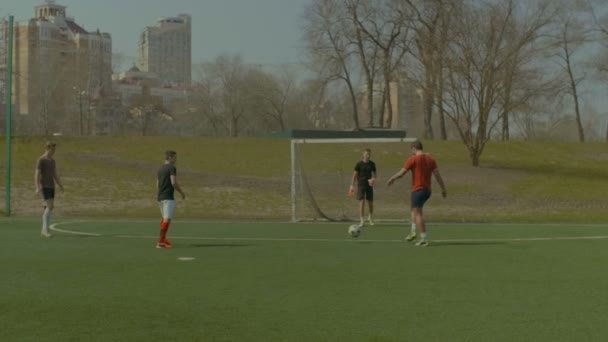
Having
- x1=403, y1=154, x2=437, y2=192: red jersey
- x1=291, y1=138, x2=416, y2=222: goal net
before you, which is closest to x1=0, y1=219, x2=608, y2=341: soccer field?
Result: x1=403, y1=154, x2=437, y2=192: red jersey

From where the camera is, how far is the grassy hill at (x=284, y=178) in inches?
1040

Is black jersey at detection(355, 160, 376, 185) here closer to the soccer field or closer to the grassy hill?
the soccer field

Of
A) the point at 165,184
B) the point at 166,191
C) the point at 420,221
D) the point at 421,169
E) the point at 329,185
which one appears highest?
the point at 421,169

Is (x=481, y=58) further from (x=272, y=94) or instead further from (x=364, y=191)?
(x=272, y=94)

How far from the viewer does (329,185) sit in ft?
83.8

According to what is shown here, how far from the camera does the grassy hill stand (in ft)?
86.7

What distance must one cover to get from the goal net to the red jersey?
8054mm

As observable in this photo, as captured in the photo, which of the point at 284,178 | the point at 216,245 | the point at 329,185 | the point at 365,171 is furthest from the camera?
the point at 284,178

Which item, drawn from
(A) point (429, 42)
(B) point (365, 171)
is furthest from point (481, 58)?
(B) point (365, 171)

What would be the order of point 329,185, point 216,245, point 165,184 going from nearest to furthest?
point 165,184
point 216,245
point 329,185

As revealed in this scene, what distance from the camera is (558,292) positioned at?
9.22 m

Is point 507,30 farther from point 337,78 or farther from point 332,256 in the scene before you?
point 332,256

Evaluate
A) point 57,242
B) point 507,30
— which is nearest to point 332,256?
point 57,242

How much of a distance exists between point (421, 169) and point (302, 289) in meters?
5.65
